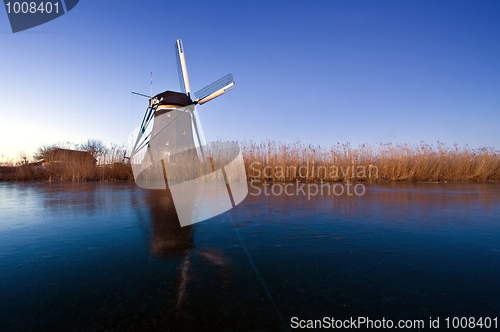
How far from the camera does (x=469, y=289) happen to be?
3.86 ft

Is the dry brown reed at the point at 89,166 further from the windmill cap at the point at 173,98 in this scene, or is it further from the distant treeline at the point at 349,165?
the windmill cap at the point at 173,98

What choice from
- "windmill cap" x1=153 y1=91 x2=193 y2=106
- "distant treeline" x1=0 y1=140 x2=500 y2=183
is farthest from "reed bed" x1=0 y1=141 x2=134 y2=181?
"windmill cap" x1=153 y1=91 x2=193 y2=106

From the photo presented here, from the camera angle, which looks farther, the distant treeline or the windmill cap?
the windmill cap

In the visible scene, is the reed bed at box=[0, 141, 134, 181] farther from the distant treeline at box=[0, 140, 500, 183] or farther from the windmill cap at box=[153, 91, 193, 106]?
the windmill cap at box=[153, 91, 193, 106]

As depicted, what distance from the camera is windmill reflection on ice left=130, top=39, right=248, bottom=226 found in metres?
4.48

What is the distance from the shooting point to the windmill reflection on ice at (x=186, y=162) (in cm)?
448

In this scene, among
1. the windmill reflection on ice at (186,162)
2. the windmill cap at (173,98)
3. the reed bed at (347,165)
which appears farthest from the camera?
the windmill cap at (173,98)

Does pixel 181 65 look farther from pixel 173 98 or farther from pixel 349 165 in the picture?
pixel 349 165

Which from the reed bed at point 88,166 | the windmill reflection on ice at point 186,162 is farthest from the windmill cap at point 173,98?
the reed bed at point 88,166

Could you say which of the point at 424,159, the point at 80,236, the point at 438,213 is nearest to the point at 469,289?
the point at 438,213

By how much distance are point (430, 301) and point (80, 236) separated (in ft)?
8.37

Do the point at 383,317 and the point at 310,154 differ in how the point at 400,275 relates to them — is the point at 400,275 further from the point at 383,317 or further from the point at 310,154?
the point at 310,154

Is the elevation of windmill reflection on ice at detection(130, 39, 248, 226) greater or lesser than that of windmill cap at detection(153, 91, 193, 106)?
lesser

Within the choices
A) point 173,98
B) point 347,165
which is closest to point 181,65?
point 173,98
